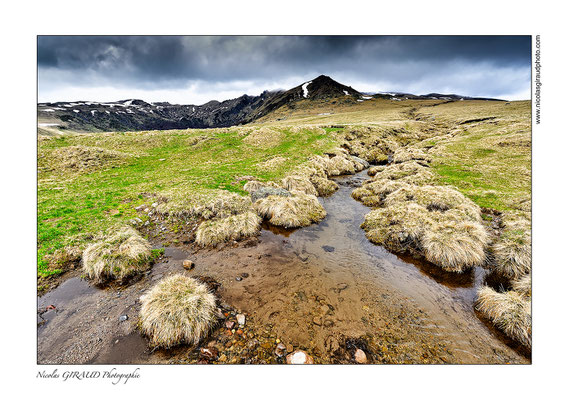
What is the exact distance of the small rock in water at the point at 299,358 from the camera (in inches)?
255

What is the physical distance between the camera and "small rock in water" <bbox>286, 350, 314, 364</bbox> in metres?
6.47

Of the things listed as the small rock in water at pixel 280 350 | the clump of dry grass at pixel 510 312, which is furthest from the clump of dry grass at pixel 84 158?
the clump of dry grass at pixel 510 312

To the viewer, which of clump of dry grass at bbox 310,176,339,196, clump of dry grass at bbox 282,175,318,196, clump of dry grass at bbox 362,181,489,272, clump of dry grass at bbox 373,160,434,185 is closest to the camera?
clump of dry grass at bbox 362,181,489,272

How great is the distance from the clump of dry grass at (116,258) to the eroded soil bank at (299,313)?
2.16ft

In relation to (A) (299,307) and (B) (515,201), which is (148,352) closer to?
(A) (299,307)

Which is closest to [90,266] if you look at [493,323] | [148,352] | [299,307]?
[148,352]

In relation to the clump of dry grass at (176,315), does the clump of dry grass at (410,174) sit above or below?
above

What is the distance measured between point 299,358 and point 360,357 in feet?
6.54

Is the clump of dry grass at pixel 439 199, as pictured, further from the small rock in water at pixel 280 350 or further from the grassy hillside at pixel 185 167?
the small rock in water at pixel 280 350

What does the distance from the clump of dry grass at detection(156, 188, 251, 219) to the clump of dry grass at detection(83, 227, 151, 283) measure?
408 cm

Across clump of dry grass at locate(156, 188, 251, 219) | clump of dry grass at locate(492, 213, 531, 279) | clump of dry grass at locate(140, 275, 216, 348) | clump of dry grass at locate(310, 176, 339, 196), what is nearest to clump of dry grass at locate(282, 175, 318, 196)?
clump of dry grass at locate(310, 176, 339, 196)

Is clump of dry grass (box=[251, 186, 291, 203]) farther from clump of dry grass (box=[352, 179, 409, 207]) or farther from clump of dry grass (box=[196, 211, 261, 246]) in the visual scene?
clump of dry grass (box=[352, 179, 409, 207])

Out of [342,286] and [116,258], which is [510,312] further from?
[116,258]

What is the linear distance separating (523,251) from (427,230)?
3929mm
